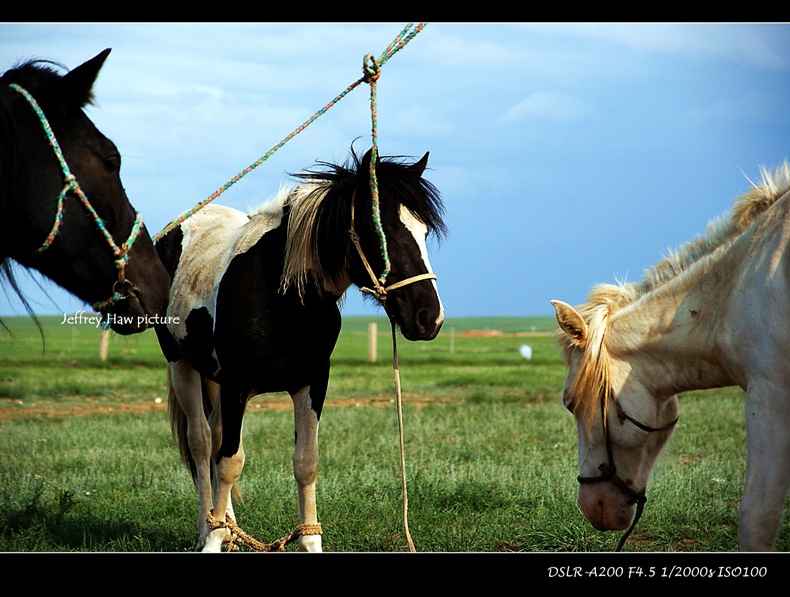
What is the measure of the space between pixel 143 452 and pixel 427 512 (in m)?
3.73

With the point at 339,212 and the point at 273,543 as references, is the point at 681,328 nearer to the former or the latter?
the point at 339,212

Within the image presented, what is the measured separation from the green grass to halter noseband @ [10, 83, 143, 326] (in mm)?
338

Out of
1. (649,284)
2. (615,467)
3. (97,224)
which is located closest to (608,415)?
(615,467)

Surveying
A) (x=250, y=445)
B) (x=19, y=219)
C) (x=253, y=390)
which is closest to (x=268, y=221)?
(x=253, y=390)

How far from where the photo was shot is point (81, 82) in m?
2.72

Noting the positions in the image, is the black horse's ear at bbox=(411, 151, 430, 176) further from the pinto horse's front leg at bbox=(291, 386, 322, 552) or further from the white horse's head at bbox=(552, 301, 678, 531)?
the pinto horse's front leg at bbox=(291, 386, 322, 552)

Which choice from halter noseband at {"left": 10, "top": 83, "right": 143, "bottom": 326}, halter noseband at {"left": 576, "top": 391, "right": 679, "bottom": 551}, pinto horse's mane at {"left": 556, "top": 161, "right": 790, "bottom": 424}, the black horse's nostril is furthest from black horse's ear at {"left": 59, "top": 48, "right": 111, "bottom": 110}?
halter noseband at {"left": 576, "top": 391, "right": 679, "bottom": 551}

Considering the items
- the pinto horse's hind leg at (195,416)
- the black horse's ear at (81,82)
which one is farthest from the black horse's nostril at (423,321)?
the pinto horse's hind leg at (195,416)

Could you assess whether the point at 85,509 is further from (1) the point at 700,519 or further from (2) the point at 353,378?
(2) the point at 353,378

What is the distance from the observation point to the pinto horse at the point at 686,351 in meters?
3.29

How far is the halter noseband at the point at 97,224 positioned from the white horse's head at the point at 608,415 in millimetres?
2012

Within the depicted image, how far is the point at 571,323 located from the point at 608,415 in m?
0.50

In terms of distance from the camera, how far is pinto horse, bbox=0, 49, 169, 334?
272cm

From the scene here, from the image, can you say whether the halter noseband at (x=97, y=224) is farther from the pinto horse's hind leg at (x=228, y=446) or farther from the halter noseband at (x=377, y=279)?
the pinto horse's hind leg at (x=228, y=446)
